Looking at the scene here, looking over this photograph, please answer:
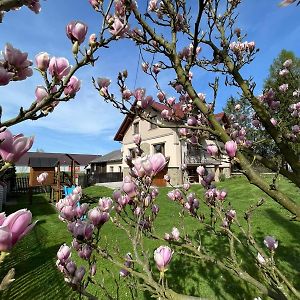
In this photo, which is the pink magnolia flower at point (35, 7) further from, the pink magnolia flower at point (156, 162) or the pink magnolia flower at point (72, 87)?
the pink magnolia flower at point (156, 162)

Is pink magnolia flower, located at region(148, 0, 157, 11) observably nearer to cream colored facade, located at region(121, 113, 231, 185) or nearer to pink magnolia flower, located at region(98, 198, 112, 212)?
pink magnolia flower, located at region(98, 198, 112, 212)

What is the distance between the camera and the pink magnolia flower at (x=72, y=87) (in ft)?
4.83

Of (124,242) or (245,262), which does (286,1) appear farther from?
(124,242)

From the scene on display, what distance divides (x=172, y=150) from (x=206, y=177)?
21401mm

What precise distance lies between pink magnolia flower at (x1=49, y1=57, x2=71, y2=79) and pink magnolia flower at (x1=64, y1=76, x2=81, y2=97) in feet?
0.49

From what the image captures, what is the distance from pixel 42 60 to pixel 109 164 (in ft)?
116

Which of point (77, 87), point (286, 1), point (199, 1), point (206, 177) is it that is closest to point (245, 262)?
point (206, 177)

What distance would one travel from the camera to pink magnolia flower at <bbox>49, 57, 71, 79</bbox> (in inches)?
51.3

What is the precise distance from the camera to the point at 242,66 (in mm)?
3719

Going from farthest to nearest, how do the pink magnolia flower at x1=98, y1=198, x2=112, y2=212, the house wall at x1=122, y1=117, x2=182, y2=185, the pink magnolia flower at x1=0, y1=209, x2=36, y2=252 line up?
1. the house wall at x1=122, y1=117, x2=182, y2=185
2. the pink magnolia flower at x1=98, y1=198, x2=112, y2=212
3. the pink magnolia flower at x1=0, y1=209, x2=36, y2=252

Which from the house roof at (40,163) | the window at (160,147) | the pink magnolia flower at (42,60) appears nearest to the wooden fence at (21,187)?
the house roof at (40,163)

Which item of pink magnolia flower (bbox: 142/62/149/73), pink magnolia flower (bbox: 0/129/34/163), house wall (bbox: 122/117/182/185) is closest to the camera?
pink magnolia flower (bbox: 0/129/34/163)

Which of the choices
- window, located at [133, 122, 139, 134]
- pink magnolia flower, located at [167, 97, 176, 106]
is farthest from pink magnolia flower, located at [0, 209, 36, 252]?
window, located at [133, 122, 139, 134]

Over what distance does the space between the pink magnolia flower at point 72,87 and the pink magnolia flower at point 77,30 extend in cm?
19
